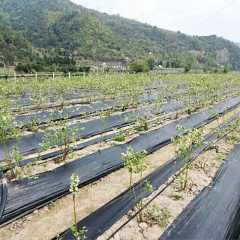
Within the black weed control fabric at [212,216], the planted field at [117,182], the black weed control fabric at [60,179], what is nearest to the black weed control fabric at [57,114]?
the planted field at [117,182]

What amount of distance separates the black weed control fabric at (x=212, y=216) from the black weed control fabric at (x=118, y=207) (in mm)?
833

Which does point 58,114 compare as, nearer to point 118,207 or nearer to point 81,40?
point 118,207

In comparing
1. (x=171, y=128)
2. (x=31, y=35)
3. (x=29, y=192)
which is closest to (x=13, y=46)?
(x=31, y=35)

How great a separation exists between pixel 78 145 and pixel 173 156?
2.51m

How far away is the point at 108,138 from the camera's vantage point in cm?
1181

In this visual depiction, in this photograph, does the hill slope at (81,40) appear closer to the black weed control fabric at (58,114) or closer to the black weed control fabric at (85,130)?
the black weed control fabric at (58,114)

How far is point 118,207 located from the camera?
6637mm

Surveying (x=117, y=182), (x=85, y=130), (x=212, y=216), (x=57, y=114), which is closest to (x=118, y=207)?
(x=117, y=182)

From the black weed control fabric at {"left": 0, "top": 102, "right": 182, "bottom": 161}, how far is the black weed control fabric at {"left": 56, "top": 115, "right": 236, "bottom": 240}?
7.72 feet

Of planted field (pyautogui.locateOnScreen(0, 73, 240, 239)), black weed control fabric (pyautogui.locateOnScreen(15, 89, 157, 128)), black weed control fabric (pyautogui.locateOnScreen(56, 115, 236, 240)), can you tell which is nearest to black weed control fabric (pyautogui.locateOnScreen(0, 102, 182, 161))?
planted field (pyautogui.locateOnScreen(0, 73, 240, 239))

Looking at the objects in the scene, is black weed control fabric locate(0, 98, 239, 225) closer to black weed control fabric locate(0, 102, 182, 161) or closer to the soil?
the soil

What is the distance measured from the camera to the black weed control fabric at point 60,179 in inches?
267

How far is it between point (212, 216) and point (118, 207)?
1.52 meters

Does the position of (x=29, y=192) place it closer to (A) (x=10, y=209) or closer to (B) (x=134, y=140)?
(A) (x=10, y=209)
